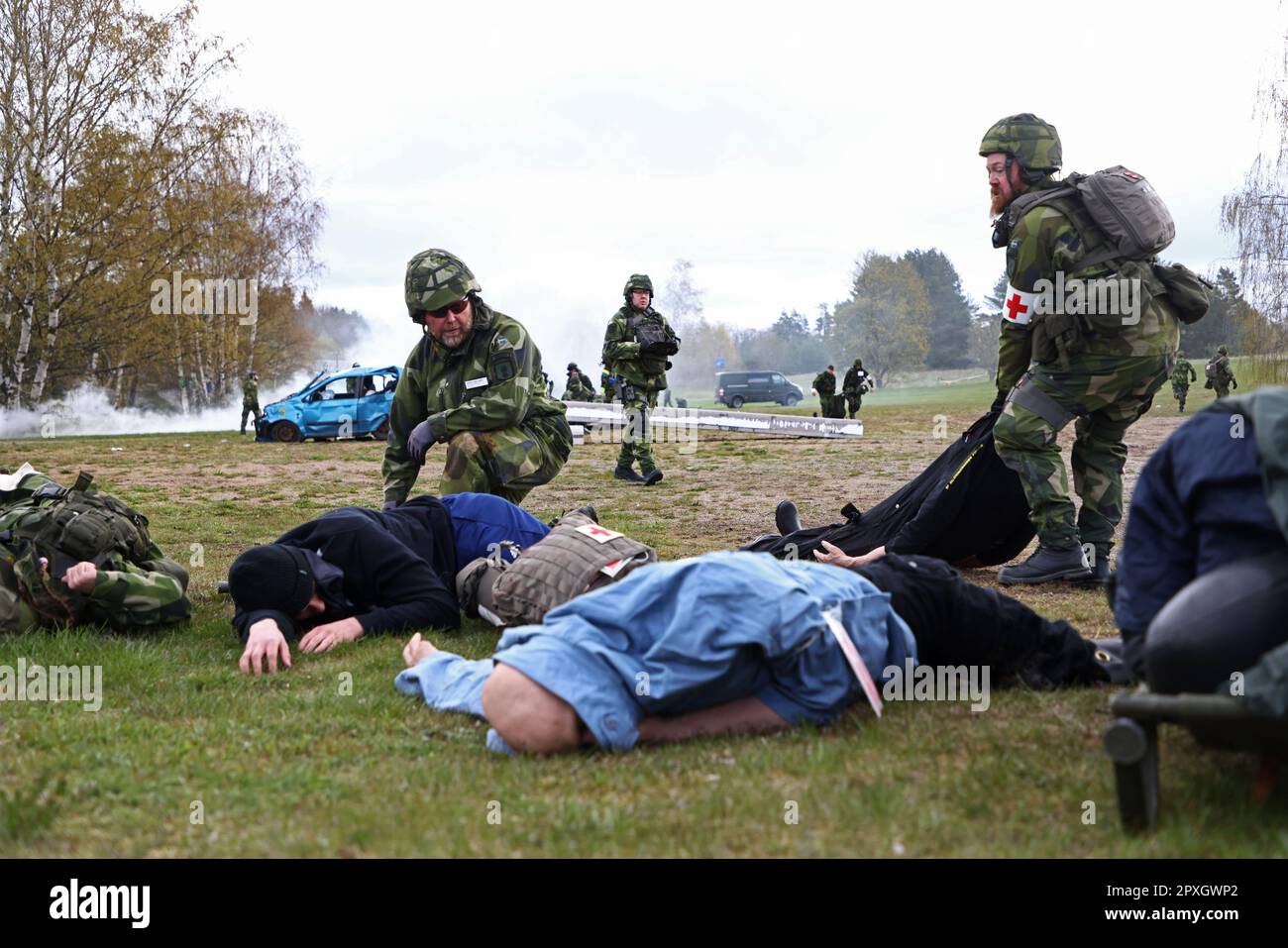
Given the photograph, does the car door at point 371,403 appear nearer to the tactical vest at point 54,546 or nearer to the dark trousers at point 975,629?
the tactical vest at point 54,546

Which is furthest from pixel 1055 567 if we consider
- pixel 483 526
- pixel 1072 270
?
pixel 483 526

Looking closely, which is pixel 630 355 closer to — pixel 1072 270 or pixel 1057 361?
pixel 1057 361

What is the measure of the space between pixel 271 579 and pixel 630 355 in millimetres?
9151

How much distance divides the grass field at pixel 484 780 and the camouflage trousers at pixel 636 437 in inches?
320

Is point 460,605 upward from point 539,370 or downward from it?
downward

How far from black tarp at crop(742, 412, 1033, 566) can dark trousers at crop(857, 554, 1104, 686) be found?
83.7 inches

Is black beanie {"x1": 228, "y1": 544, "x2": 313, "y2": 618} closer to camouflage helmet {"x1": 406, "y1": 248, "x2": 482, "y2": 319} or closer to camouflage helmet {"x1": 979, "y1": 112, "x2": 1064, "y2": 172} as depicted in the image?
camouflage helmet {"x1": 406, "y1": 248, "x2": 482, "y2": 319}

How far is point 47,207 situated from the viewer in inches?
1047

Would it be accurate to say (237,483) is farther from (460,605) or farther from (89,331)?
(89,331)

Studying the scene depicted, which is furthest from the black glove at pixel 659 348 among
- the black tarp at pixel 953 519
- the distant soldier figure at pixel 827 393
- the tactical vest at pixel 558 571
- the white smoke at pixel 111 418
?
the white smoke at pixel 111 418

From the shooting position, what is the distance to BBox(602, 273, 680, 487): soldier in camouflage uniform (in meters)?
13.2

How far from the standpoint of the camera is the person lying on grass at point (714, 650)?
3.11m

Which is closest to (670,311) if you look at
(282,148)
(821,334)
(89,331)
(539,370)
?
(821,334)
